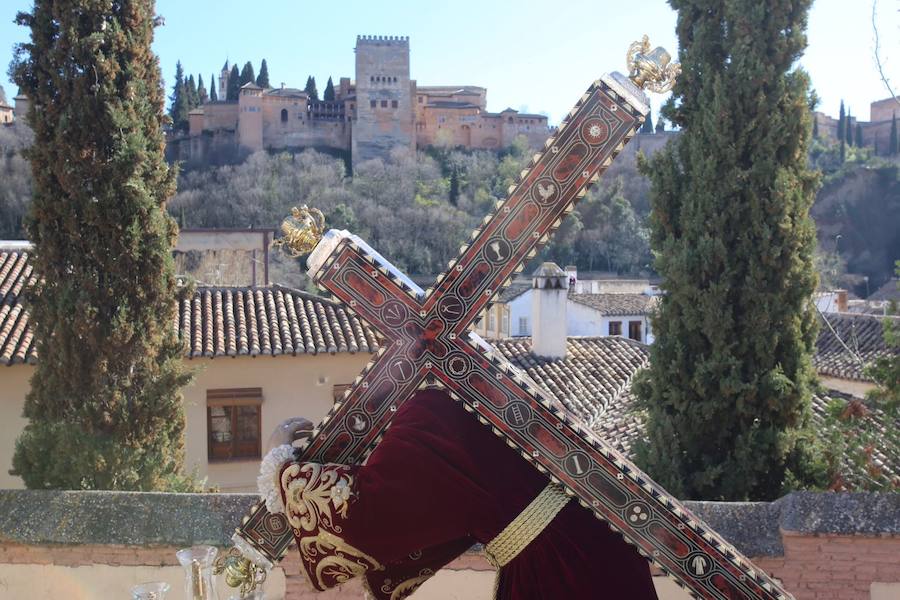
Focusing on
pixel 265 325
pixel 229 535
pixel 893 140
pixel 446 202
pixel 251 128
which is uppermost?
pixel 251 128

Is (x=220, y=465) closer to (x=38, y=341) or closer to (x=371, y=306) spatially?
(x=38, y=341)

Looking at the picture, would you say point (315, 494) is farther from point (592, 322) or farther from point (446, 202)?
point (446, 202)

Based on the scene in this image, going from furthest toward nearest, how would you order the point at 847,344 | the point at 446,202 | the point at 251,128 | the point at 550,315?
the point at 251,128
the point at 446,202
the point at 847,344
the point at 550,315

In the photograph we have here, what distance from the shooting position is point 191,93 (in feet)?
221

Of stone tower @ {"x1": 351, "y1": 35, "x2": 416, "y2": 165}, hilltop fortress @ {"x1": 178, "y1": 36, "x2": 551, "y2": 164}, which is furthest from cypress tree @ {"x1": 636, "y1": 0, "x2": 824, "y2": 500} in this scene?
stone tower @ {"x1": 351, "y1": 35, "x2": 416, "y2": 165}

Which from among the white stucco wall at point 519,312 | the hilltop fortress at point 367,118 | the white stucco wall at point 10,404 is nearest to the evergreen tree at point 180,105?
the hilltop fortress at point 367,118

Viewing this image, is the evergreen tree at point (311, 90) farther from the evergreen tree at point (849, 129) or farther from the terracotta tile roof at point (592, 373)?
the terracotta tile roof at point (592, 373)

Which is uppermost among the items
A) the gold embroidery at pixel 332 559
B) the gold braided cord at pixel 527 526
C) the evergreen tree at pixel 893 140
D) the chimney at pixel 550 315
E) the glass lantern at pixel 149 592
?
the evergreen tree at pixel 893 140

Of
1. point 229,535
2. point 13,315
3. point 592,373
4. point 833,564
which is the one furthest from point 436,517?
point 592,373

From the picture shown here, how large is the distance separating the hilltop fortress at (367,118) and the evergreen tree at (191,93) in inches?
94.5

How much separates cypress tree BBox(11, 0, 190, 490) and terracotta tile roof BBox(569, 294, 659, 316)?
58.1ft

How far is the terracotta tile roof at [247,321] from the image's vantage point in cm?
1212

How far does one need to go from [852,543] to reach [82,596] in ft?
10.6

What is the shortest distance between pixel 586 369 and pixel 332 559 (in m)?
13.0
